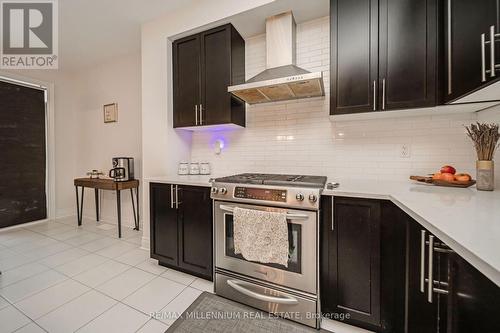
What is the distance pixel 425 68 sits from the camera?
1.51 meters

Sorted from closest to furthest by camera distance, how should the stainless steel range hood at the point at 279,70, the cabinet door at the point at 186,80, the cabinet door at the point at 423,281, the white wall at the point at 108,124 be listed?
the cabinet door at the point at 423,281
the stainless steel range hood at the point at 279,70
the cabinet door at the point at 186,80
the white wall at the point at 108,124

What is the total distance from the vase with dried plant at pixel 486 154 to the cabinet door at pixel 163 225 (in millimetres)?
2406

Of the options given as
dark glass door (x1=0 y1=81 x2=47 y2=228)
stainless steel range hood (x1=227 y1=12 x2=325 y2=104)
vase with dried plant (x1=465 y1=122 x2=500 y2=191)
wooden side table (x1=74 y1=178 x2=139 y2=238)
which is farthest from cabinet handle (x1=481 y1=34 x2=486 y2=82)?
dark glass door (x1=0 y1=81 x2=47 y2=228)

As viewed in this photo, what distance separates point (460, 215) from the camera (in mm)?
912

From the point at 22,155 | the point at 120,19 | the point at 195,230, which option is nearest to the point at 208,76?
the point at 120,19

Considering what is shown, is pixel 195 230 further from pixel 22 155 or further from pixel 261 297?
pixel 22 155

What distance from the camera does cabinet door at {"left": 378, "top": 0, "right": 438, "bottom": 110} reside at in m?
1.49

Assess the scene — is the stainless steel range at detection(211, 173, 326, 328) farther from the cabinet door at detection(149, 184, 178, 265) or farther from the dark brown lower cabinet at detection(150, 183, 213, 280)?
the cabinet door at detection(149, 184, 178, 265)

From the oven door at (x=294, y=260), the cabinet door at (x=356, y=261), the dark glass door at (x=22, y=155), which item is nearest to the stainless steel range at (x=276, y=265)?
the oven door at (x=294, y=260)

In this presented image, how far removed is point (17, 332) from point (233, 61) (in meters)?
2.75

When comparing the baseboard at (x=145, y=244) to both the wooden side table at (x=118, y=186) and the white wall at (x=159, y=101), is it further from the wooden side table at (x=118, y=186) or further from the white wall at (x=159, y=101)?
the wooden side table at (x=118, y=186)

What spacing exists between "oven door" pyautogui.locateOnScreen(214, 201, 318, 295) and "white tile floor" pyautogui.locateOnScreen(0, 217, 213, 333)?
50cm

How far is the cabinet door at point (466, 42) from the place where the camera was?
109cm

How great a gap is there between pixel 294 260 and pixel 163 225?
139 centimetres
